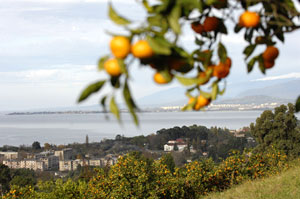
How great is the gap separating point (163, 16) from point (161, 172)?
4.49 m

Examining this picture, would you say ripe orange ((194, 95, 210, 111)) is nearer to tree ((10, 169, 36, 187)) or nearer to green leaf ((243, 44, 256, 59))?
green leaf ((243, 44, 256, 59))

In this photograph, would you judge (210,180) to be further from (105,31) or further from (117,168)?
(105,31)

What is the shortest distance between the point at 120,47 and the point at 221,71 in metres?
0.22

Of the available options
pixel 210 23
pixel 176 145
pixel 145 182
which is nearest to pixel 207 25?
pixel 210 23

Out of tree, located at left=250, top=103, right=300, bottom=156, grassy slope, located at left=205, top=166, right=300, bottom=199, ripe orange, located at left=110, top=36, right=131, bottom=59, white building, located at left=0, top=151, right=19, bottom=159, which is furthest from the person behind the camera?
white building, located at left=0, top=151, right=19, bottom=159

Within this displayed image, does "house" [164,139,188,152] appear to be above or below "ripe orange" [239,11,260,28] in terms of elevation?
below

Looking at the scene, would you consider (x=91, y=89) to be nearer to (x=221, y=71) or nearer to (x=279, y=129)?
(x=221, y=71)

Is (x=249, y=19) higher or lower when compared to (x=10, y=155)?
higher

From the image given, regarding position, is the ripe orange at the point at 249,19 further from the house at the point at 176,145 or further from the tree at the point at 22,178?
the house at the point at 176,145

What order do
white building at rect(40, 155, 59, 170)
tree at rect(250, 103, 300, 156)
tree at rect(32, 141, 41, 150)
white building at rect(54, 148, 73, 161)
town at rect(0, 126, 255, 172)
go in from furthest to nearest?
tree at rect(32, 141, 41, 150)
white building at rect(54, 148, 73, 161)
white building at rect(40, 155, 59, 170)
town at rect(0, 126, 255, 172)
tree at rect(250, 103, 300, 156)

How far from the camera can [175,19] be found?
51 centimetres

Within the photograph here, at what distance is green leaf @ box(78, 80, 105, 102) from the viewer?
1.69 ft

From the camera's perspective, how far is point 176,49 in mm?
517

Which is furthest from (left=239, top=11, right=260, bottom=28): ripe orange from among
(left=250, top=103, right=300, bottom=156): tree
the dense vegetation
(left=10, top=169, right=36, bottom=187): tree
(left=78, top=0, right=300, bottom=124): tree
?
(left=250, top=103, right=300, bottom=156): tree
